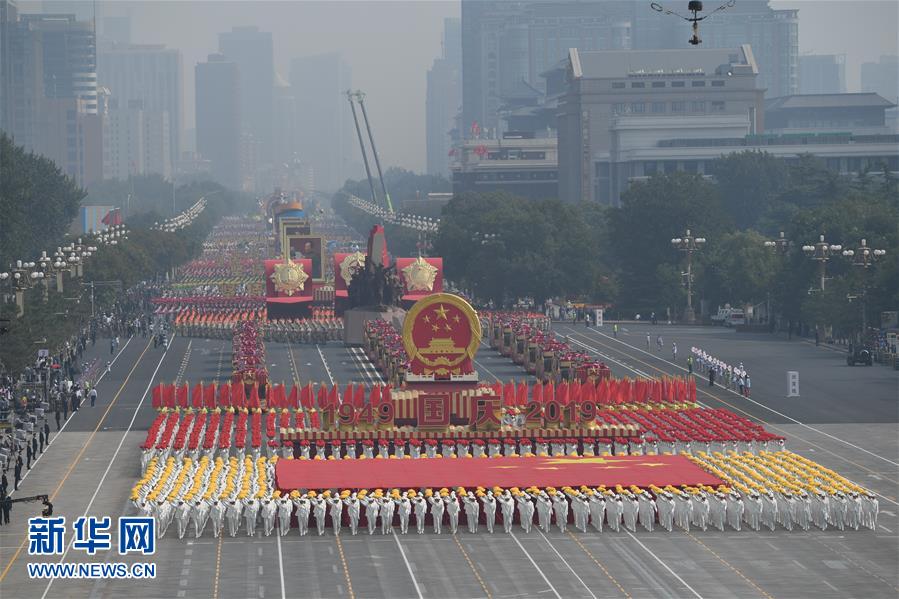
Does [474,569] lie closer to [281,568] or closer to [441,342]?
[281,568]

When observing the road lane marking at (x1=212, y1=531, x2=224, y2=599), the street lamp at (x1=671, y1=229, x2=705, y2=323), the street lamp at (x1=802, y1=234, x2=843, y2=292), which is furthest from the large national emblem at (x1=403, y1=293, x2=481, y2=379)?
the street lamp at (x1=671, y1=229, x2=705, y2=323)

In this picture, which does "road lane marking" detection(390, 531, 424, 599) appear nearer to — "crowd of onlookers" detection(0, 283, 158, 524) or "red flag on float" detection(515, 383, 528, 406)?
"crowd of onlookers" detection(0, 283, 158, 524)

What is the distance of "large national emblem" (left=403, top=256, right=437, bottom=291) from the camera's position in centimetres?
15275

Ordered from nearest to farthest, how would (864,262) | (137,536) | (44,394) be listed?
1. (137,536)
2. (44,394)
3. (864,262)

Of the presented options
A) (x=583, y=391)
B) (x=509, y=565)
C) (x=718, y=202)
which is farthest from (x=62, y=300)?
(x=718, y=202)

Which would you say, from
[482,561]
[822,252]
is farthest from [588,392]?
[822,252]

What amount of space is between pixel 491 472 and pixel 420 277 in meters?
82.9

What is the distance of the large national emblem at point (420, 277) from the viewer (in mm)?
152750

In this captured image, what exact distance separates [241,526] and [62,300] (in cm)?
6117

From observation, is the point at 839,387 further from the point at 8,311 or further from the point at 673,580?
the point at 673,580

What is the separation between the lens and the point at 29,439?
3403 inches

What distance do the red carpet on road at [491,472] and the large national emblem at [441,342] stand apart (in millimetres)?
7886

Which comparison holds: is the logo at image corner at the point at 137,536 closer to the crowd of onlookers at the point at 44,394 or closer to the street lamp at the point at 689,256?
the crowd of onlookers at the point at 44,394

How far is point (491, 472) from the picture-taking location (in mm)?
70312
